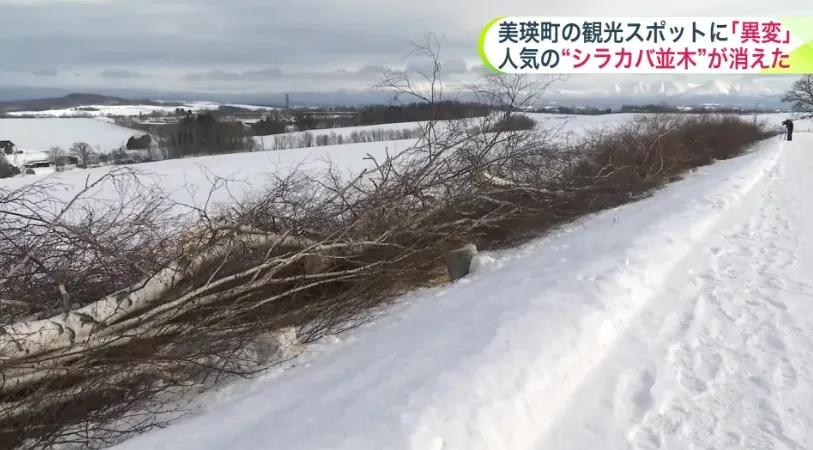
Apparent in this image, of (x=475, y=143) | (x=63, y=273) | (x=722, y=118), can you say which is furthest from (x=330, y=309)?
(x=722, y=118)

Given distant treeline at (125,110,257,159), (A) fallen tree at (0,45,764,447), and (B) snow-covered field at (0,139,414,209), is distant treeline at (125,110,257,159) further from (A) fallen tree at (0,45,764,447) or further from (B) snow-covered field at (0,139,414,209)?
(A) fallen tree at (0,45,764,447)

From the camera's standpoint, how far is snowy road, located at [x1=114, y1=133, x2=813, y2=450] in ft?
8.93

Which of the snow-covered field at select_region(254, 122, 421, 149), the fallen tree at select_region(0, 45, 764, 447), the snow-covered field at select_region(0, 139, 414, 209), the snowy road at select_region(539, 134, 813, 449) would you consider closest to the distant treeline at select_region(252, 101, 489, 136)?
the fallen tree at select_region(0, 45, 764, 447)

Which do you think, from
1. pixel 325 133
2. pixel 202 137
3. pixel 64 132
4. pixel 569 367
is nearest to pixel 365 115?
pixel 202 137

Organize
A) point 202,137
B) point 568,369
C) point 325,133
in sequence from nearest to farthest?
point 568,369, point 202,137, point 325,133

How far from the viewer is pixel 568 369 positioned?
10.9 feet

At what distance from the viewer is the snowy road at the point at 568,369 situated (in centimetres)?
272

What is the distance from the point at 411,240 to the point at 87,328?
13.1 ft

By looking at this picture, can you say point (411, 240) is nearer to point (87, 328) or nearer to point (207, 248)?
point (207, 248)

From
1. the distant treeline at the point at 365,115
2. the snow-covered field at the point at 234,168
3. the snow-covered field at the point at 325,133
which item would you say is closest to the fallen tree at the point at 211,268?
the distant treeline at the point at 365,115

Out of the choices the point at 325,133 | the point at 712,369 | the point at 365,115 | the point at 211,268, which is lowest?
the point at 712,369

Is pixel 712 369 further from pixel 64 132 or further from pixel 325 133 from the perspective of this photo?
pixel 64 132

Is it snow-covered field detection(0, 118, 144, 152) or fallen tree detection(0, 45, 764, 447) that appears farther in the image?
snow-covered field detection(0, 118, 144, 152)

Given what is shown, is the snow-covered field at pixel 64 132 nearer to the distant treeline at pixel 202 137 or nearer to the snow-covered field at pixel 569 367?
the distant treeline at pixel 202 137
